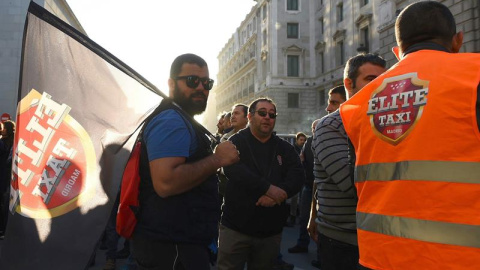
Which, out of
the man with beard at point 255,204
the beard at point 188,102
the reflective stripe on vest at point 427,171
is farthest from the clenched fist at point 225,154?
the man with beard at point 255,204

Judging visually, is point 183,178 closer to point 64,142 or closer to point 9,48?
point 64,142

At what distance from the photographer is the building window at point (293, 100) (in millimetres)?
35656

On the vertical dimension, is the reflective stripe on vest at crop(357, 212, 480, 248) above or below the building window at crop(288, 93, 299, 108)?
below

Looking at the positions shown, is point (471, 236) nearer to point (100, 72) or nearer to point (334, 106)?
point (100, 72)

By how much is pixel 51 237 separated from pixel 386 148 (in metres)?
1.72

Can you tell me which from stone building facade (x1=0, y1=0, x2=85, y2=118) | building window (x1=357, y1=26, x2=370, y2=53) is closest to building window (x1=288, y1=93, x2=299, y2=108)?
building window (x1=357, y1=26, x2=370, y2=53)

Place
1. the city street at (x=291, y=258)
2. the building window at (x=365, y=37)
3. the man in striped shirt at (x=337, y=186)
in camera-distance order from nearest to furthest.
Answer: the man in striped shirt at (x=337, y=186)
the city street at (x=291, y=258)
the building window at (x=365, y=37)

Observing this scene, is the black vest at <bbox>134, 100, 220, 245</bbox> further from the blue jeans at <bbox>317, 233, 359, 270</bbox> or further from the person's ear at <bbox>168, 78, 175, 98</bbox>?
the blue jeans at <bbox>317, 233, 359, 270</bbox>

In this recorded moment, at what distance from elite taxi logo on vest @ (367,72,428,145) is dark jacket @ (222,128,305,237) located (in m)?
1.75

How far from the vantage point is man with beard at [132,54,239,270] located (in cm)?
206

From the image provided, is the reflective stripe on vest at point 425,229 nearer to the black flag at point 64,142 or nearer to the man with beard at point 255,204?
the black flag at point 64,142

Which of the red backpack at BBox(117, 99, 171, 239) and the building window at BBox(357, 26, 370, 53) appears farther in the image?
the building window at BBox(357, 26, 370, 53)

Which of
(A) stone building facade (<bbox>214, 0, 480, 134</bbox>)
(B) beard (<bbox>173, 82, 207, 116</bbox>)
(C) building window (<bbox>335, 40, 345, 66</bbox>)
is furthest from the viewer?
(C) building window (<bbox>335, 40, 345, 66</bbox>)

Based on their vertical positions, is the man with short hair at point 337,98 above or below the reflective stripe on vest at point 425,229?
above
